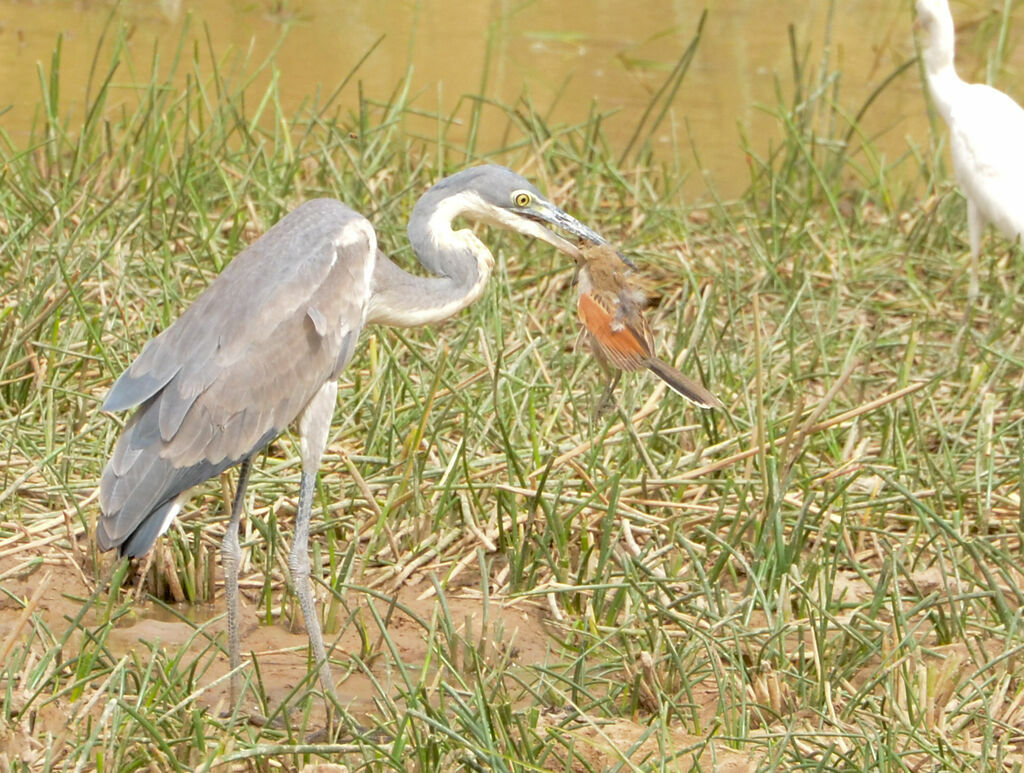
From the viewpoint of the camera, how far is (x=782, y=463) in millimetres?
3916

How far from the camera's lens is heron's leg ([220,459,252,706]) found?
343 centimetres

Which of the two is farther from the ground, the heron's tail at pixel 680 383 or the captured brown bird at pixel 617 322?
the captured brown bird at pixel 617 322

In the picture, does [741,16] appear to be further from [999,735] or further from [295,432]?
[999,735]

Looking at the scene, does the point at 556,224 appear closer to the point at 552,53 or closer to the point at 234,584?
the point at 234,584

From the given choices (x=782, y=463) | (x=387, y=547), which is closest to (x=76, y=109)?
(x=387, y=547)

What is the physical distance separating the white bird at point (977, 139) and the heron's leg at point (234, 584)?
10.1 ft

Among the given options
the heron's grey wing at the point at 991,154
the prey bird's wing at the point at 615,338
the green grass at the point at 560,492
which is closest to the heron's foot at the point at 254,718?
the green grass at the point at 560,492

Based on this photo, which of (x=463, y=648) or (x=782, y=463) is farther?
(x=782, y=463)

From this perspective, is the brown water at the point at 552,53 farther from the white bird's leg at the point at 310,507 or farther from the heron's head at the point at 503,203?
the white bird's leg at the point at 310,507

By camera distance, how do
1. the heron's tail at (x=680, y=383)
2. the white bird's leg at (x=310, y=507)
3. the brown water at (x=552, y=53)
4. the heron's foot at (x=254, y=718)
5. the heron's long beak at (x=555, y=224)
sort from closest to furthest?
the heron's foot at (x=254, y=718)
the white bird's leg at (x=310, y=507)
the heron's tail at (x=680, y=383)
the heron's long beak at (x=555, y=224)
the brown water at (x=552, y=53)

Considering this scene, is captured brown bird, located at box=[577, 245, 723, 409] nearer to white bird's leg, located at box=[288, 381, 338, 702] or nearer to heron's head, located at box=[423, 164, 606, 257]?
heron's head, located at box=[423, 164, 606, 257]

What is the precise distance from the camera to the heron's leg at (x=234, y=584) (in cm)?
343

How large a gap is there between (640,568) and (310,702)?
860 millimetres

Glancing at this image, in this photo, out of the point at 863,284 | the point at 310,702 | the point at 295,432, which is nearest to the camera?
the point at 310,702
